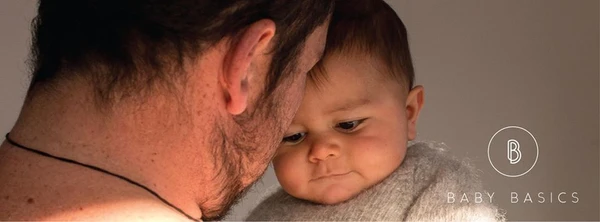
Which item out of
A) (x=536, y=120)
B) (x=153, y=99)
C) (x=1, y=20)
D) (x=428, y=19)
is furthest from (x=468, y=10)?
(x=153, y=99)

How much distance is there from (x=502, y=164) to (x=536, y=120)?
0.51ft

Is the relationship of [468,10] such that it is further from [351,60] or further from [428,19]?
[351,60]

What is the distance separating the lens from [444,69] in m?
2.21

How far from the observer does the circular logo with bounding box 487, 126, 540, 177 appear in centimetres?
206

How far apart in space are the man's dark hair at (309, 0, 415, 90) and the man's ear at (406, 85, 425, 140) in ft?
0.05

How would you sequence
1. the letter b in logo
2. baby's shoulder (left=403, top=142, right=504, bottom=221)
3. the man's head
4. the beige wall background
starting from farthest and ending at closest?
1. the beige wall background
2. the letter b in logo
3. baby's shoulder (left=403, top=142, right=504, bottom=221)
4. the man's head

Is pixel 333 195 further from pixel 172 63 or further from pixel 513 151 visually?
pixel 513 151

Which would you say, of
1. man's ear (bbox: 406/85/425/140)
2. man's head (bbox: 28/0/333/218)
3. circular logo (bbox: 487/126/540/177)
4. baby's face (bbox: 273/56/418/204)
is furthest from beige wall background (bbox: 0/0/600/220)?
man's head (bbox: 28/0/333/218)

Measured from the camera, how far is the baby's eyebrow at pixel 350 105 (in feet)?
4.89

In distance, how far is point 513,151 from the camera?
6.66 ft

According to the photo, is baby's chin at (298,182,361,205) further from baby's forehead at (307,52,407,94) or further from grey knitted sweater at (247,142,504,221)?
baby's forehead at (307,52,407,94)

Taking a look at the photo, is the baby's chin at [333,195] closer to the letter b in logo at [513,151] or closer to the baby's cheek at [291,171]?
the baby's cheek at [291,171]

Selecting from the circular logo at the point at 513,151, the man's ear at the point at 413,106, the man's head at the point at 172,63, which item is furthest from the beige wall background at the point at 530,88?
the man's head at the point at 172,63

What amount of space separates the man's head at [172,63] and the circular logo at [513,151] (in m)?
1.01
